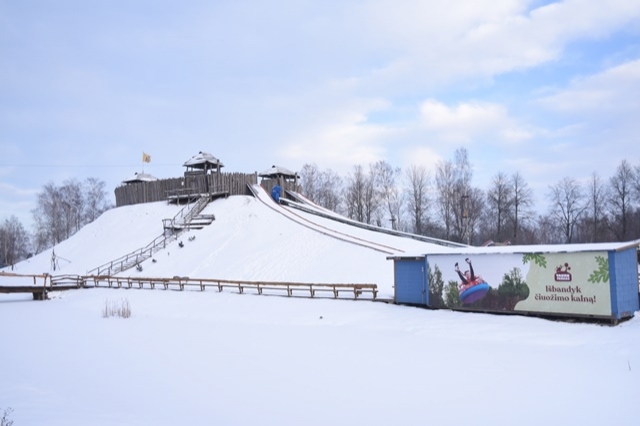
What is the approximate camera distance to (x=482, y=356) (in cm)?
1265

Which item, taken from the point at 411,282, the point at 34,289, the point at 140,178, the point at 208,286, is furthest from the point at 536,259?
the point at 140,178

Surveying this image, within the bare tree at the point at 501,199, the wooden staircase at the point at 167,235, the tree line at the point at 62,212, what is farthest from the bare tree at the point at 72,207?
the bare tree at the point at 501,199

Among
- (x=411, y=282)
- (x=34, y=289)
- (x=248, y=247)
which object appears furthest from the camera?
(x=248, y=247)

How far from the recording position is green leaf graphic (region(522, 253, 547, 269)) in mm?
17406

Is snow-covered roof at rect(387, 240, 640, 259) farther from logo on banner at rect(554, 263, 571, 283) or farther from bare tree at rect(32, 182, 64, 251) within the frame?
bare tree at rect(32, 182, 64, 251)

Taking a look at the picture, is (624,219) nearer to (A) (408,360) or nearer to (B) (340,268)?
(B) (340,268)

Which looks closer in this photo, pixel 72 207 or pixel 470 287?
pixel 470 287

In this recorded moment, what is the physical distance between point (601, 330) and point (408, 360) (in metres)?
6.93

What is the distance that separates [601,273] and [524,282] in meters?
2.52

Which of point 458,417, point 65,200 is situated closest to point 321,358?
point 458,417

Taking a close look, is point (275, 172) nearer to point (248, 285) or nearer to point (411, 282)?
point (248, 285)

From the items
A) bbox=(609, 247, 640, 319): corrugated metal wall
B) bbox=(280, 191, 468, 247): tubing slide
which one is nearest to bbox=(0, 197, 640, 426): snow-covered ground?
bbox=(609, 247, 640, 319): corrugated metal wall

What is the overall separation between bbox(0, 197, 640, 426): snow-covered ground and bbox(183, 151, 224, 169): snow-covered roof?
2236 centimetres

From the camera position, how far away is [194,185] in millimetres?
46094
